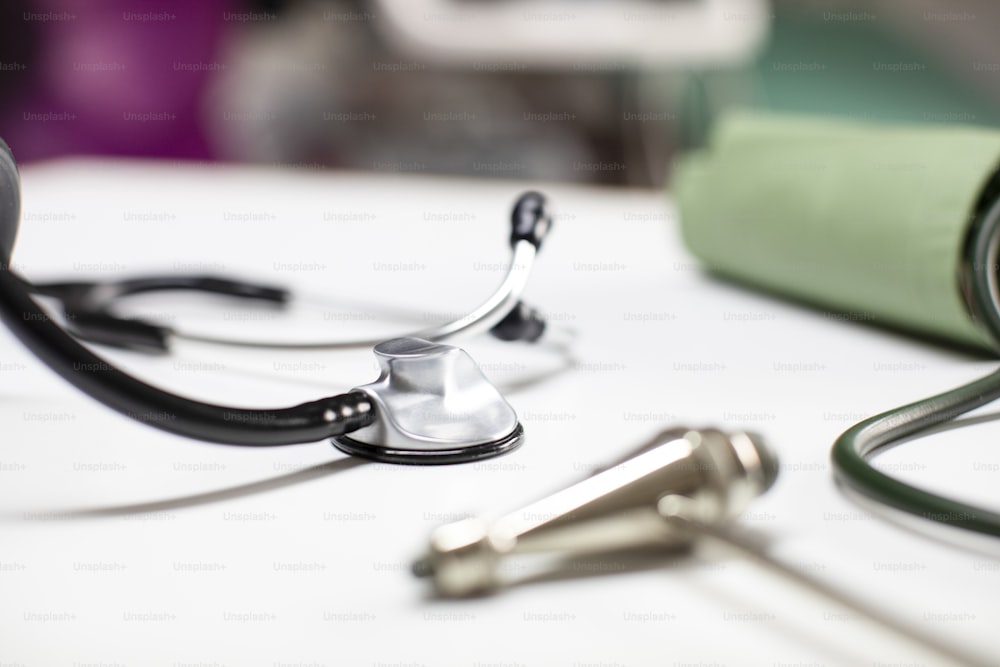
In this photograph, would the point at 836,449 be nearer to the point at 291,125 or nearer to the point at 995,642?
the point at 995,642

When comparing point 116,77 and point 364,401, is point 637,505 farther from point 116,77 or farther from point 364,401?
point 116,77

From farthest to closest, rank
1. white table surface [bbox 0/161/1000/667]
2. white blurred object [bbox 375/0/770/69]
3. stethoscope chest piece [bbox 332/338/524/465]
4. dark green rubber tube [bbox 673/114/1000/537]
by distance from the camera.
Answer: white blurred object [bbox 375/0/770/69], dark green rubber tube [bbox 673/114/1000/537], stethoscope chest piece [bbox 332/338/524/465], white table surface [bbox 0/161/1000/667]

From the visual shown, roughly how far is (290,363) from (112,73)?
7.11 feet

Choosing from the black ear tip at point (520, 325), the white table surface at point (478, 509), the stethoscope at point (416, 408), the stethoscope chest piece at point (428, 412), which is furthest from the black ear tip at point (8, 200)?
the black ear tip at point (520, 325)

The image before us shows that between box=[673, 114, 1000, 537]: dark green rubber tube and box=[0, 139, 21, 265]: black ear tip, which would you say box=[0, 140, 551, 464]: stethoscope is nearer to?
box=[0, 139, 21, 265]: black ear tip

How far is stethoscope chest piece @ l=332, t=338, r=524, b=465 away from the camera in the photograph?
540 mm

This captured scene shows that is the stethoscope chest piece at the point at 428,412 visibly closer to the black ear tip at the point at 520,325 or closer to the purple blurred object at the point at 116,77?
the black ear tip at the point at 520,325

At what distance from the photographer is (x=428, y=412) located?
54 centimetres

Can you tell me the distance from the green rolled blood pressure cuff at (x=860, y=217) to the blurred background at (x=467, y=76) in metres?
1.58

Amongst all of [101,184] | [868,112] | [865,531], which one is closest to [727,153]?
[865,531]

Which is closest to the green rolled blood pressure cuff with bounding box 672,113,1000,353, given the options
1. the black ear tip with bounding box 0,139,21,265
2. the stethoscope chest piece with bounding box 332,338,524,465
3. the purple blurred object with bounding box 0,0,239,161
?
the stethoscope chest piece with bounding box 332,338,524,465

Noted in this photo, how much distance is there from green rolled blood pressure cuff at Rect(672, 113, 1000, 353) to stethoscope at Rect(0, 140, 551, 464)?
30cm

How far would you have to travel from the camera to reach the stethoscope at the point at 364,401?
469 mm

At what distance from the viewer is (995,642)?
14.4 inches
